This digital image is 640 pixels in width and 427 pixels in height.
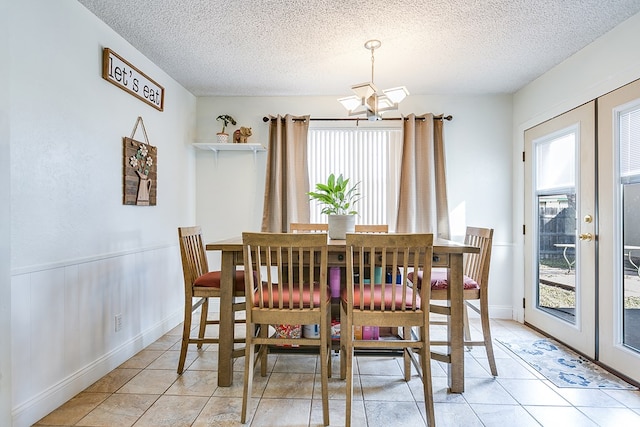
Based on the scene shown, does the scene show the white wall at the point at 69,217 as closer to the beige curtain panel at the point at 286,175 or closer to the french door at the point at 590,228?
the beige curtain panel at the point at 286,175

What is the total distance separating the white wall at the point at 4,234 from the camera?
1.63 meters

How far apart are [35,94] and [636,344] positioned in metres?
3.92

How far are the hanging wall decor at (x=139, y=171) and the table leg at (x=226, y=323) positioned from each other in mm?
1055

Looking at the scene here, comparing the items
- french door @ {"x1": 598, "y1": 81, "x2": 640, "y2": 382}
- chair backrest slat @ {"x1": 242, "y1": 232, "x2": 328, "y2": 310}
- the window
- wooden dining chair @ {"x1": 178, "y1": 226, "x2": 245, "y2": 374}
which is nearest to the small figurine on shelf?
the window

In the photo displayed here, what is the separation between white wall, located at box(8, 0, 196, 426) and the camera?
1.80 meters

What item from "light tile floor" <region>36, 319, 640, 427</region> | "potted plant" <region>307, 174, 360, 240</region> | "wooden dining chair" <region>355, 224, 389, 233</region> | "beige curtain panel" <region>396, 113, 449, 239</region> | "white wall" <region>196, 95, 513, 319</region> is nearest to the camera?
"light tile floor" <region>36, 319, 640, 427</region>

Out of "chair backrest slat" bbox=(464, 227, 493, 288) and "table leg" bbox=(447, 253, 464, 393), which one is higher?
"chair backrest slat" bbox=(464, 227, 493, 288)

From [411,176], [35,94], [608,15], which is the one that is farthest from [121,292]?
[608,15]

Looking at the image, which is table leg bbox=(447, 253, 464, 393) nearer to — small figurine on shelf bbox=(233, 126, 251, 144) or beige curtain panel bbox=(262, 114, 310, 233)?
beige curtain panel bbox=(262, 114, 310, 233)

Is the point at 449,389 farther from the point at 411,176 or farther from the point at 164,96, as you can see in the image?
the point at 164,96

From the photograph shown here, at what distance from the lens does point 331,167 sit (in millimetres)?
3900

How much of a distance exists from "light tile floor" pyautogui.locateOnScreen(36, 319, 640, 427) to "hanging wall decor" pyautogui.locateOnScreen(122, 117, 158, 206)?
126 centimetres

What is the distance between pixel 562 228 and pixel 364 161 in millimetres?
1953

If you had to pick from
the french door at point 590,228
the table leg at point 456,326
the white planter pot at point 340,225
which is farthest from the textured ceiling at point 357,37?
the table leg at point 456,326
